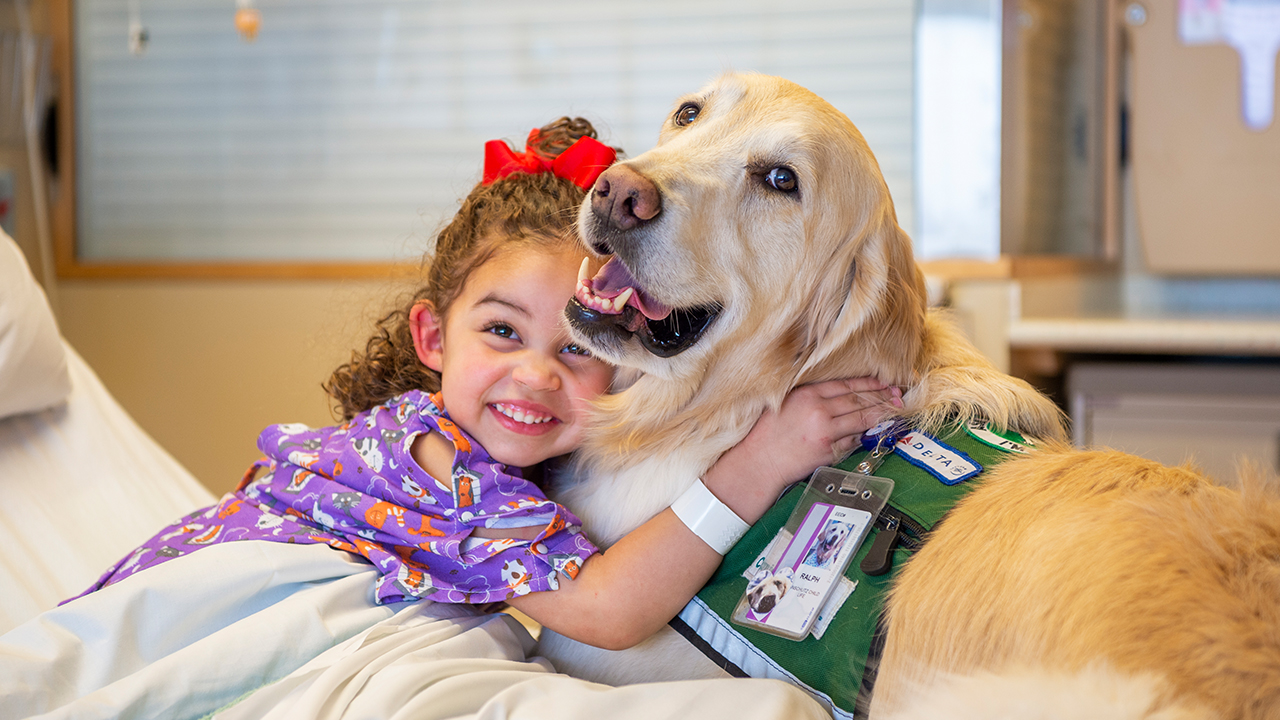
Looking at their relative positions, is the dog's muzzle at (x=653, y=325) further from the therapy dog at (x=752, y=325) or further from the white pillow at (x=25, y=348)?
the white pillow at (x=25, y=348)

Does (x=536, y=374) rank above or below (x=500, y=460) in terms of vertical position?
above

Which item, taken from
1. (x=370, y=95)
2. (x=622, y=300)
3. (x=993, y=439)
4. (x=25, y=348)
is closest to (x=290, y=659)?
(x=622, y=300)

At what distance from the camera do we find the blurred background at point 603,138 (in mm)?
2260

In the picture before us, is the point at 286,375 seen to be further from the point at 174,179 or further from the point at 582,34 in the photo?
the point at 582,34

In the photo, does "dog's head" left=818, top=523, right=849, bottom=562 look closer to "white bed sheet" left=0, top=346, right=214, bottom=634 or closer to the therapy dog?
the therapy dog

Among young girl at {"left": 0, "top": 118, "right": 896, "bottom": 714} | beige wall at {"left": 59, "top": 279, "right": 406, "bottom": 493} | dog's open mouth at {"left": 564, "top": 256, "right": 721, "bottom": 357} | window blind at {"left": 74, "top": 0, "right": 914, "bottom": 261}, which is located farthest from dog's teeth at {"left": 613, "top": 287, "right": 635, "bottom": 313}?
beige wall at {"left": 59, "top": 279, "right": 406, "bottom": 493}

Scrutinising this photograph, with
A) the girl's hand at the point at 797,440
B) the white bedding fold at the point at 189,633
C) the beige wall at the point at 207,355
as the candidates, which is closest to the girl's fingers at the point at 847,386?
the girl's hand at the point at 797,440

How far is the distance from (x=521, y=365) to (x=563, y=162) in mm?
329

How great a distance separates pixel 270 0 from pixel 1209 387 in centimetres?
287

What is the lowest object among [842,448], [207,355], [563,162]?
[207,355]

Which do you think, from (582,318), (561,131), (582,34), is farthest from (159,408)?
(582,318)

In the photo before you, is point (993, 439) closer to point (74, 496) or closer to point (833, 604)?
point (833, 604)

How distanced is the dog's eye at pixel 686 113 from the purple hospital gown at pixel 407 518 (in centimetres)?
46

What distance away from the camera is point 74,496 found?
1504 millimetres
